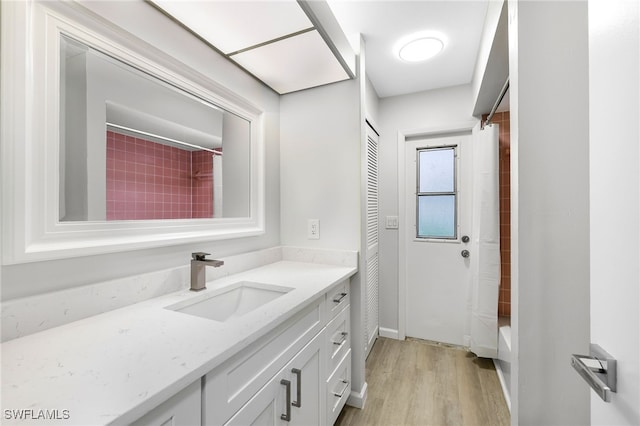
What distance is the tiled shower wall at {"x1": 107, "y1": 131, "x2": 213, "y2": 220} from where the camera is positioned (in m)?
1.03

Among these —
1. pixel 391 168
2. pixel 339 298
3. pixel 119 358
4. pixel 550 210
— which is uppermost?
pixel 391 168

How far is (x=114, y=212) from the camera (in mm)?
1020

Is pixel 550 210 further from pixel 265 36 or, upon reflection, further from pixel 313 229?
pixel 265 36

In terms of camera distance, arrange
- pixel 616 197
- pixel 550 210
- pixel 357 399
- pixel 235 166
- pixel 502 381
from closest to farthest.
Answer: pixel 616 197
pixel 550 210
pixel 235 166
pixel 357 399
pixel 502 381

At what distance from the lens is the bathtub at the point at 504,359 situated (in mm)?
1739

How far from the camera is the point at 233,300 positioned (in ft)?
4.39

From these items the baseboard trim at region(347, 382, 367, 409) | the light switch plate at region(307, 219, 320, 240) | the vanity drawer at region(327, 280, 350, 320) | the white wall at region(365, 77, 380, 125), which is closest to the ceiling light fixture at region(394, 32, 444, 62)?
the white wall at region(365, 77, 380, 125)

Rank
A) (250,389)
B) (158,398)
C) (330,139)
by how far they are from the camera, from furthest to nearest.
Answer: (330,139)
(250,389)
(158,398)

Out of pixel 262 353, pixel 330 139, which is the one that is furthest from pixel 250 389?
pixel 330 139

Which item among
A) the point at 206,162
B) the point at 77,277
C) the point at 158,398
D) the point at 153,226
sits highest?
the point at 206,162

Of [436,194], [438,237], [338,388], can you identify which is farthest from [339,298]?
[436,194]

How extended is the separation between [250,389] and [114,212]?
0.81 meters

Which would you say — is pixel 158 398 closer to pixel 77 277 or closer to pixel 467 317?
pixel 77 277

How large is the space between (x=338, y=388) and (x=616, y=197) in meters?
1.49
